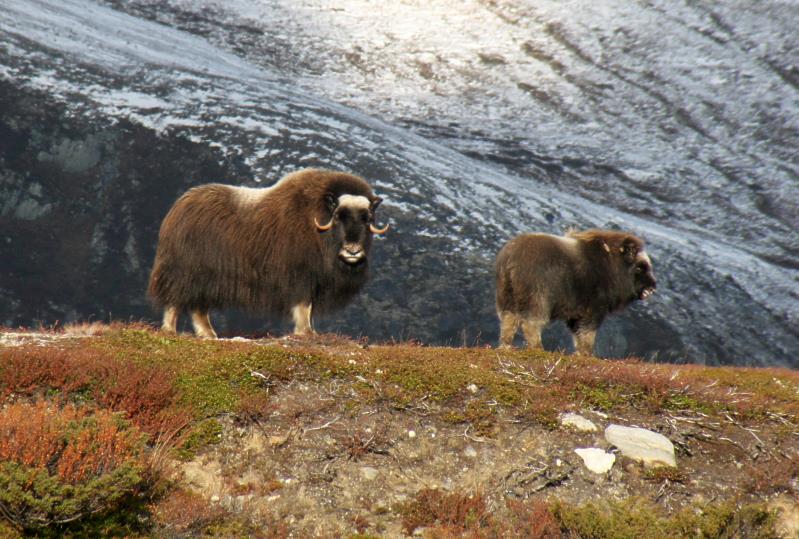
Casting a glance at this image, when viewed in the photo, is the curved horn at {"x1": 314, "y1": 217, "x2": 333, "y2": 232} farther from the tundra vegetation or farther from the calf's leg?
the calf's leg

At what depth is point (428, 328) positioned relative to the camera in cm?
2959

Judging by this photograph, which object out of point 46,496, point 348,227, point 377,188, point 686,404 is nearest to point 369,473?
point 46,496

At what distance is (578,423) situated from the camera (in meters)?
7.18

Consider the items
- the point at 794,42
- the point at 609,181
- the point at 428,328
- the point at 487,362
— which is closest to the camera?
the point at 487,362

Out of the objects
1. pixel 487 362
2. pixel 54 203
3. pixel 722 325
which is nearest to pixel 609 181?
pixel 722 325

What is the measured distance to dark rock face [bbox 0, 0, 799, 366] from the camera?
29.9m

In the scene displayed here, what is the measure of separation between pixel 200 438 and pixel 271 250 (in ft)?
13.0

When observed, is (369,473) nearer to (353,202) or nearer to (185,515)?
(185,515)

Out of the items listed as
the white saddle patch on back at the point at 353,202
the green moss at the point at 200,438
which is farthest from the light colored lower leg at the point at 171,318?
the green moss at the point at 200,438

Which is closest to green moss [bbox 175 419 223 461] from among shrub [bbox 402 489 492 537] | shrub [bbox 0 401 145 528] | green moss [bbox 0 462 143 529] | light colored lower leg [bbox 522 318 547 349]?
shrub [bbox 0 401 145 528]

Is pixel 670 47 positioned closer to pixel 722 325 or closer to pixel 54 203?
pixel 722 325

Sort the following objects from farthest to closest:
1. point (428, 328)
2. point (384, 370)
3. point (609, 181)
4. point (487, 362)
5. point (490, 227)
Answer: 1. point (609, 181)
2. point (490, 227)
3. point (428, 328)
4. point (487, 362)
5. point (384, 370)

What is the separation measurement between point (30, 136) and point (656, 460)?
31412 mm

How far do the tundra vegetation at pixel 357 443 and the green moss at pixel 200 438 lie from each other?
0.05 feet
